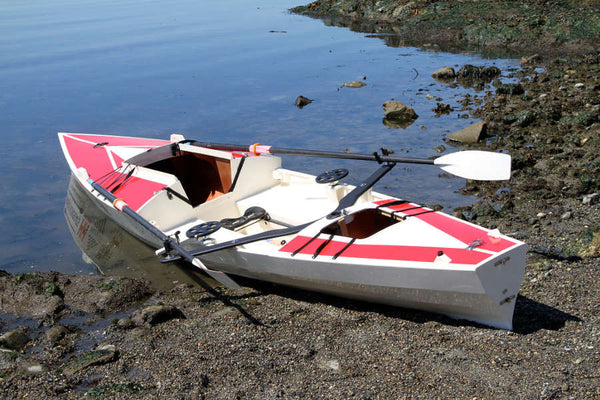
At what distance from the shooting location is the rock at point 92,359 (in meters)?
6.42

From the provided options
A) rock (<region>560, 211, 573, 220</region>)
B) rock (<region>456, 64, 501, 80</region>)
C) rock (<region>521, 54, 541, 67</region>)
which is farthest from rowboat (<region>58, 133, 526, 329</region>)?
rock (<region>521, 54, 541, 67</region>)

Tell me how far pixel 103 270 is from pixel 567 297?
6.81 metres

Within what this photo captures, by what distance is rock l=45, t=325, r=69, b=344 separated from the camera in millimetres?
7252

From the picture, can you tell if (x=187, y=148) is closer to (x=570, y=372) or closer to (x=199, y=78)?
(x=570, y=372)

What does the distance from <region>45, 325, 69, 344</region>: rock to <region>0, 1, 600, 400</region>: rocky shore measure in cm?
3

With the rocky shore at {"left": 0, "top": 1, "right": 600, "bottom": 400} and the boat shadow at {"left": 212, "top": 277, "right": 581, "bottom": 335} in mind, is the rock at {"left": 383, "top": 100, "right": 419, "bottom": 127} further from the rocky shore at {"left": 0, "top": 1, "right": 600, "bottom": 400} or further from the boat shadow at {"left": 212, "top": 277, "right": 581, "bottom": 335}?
the boat shadow at {"left": 212, "top": 277, "right": 581, "bottom": 335}

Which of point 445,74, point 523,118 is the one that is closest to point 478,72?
point 445,74

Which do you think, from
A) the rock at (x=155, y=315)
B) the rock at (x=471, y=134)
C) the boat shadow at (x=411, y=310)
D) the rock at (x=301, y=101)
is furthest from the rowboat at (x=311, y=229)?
the rock at (x=301, y=101)

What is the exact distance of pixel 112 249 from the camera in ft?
33.6

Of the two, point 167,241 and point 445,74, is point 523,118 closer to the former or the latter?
point 445,74

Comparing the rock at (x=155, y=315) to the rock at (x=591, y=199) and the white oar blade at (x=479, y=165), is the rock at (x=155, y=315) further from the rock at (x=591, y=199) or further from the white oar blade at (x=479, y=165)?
the rock at (x=591, y=199)

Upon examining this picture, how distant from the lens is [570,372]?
219 inches

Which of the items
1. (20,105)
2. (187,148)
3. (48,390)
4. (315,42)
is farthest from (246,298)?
(315,42)

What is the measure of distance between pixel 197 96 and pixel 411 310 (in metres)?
14.3
